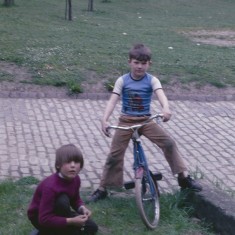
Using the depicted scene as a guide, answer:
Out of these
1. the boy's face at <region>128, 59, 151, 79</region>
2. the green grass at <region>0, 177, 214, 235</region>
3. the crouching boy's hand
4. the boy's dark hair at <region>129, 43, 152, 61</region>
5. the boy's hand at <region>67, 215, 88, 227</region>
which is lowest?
the green grass at <region>0, 177, 214, 235</region>

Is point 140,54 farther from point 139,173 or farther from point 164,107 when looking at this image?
point 139,173

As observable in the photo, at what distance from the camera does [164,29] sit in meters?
20.0

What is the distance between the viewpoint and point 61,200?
4.54 meters

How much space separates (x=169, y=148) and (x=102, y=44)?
31.2 feet

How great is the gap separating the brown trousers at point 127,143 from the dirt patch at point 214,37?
11.6m

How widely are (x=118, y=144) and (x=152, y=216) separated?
0.74 m

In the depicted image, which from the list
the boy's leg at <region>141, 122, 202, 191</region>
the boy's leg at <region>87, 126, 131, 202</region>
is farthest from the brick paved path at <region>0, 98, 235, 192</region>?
the boy's leg at <region>141, 122, 202, 191</region>

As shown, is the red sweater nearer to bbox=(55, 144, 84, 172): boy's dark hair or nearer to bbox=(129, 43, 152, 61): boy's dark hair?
bbox=(55, 144, 84, 172): boy's dark hair

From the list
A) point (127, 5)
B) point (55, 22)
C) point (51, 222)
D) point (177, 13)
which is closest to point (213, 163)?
point (51, 222)

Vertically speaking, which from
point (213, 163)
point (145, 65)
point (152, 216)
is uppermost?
point (145, 65)

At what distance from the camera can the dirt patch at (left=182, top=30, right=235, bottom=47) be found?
17484 mm

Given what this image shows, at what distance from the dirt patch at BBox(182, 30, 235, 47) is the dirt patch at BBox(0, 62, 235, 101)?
5.80 m

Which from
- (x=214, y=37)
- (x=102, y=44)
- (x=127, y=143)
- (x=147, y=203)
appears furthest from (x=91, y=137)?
(x=214, y=37)

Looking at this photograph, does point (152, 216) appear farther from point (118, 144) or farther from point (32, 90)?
point (32, 90)
